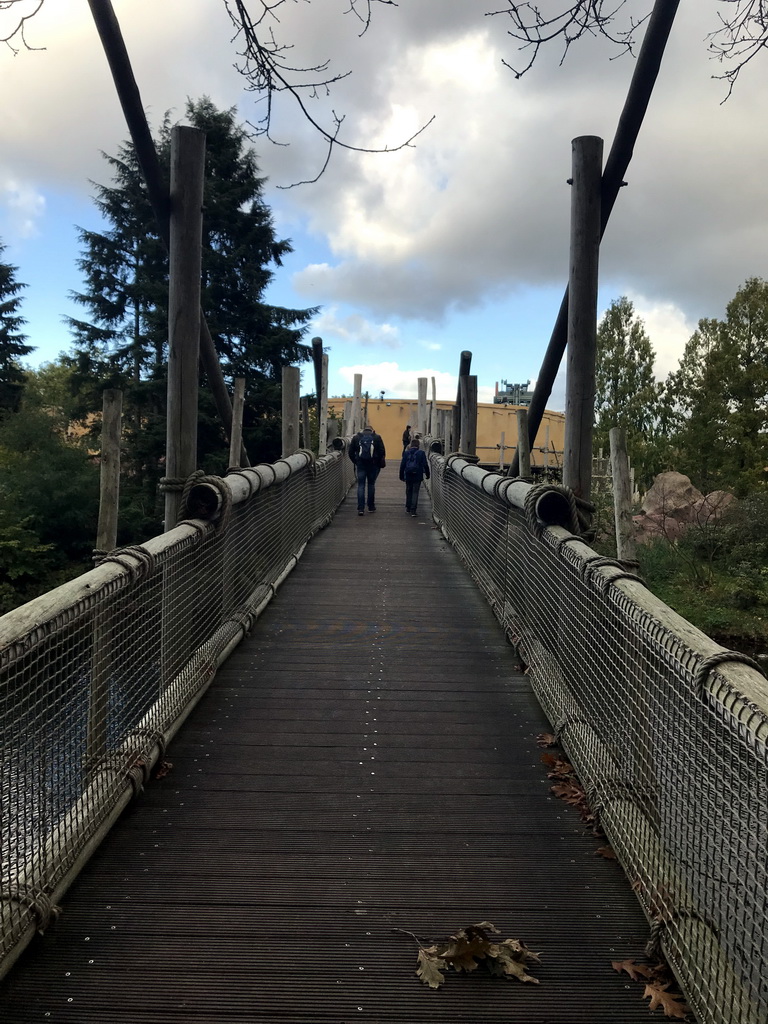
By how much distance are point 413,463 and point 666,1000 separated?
39.7ft

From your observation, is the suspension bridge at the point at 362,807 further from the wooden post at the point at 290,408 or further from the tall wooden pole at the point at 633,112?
the wooden post at the point at 290,408

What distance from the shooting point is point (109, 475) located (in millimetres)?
4105

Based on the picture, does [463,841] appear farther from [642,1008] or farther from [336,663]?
[336,663]

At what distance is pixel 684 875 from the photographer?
283 cm

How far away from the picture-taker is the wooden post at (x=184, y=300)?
201 inches

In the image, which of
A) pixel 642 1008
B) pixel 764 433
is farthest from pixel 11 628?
pixel 764 433

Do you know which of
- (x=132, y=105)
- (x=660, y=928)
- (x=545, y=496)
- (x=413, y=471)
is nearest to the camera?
(x=660, y=928)

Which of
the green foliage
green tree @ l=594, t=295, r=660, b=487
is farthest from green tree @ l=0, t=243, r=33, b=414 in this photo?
green tree @ l=594, t=295, r=660, b=487

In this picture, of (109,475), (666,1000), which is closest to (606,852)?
(666,1000)

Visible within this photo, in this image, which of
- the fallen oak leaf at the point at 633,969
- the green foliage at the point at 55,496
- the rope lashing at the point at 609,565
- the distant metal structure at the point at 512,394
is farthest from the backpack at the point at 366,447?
the distant metal structure at the point at 512,394

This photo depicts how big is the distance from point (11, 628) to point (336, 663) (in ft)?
10.8

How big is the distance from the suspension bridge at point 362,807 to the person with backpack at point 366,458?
8340 mm

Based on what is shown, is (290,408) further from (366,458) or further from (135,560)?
(135,560)

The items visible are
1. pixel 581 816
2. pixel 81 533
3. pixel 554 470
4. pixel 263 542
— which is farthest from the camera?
pixel 81 533
